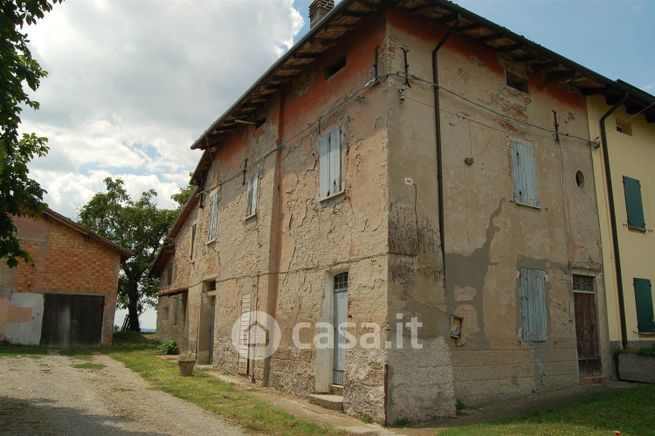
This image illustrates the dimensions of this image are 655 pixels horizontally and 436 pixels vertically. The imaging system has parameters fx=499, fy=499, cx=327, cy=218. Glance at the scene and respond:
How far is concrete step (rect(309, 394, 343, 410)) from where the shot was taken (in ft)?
26.8

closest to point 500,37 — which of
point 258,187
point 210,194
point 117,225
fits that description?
point 258,187

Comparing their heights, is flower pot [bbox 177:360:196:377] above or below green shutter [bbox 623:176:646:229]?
below

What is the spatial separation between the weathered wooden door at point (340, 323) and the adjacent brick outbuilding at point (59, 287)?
1488 cm

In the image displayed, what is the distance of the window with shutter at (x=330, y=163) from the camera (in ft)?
30.8

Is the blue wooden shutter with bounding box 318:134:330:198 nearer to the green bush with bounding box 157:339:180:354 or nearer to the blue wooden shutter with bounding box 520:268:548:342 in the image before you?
the blue wooden shutter with bounding box 520:268:548:342

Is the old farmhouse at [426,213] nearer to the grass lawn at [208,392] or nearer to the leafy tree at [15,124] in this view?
the grass lawn at [208,392]

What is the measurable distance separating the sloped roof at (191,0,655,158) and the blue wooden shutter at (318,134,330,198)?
1874 millimetres

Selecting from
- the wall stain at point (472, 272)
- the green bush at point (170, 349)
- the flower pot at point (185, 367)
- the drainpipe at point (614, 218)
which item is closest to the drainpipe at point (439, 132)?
the wall stain at point (472, 272)

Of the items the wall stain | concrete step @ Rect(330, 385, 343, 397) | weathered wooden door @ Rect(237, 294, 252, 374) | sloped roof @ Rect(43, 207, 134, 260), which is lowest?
concrete step @ Rect(330, 385, 343, 397)

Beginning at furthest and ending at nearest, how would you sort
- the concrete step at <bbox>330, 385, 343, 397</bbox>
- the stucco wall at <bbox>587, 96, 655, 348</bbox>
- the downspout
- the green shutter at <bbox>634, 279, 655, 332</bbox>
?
the green shutter at <bbox>634, 279, 655, 332</bbox>, the stucco wall at <bbox>587, 96, 655, 348</bbox>, the downspout, the concrete step at <bbox>330, 385, 343, 397</bbox>

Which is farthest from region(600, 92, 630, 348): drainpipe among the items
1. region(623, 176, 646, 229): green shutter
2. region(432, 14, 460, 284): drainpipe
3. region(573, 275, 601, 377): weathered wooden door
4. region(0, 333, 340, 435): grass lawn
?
region(0, 333, 340, 435): grass lawn

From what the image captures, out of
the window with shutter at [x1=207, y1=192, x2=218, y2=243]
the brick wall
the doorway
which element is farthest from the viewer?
the brick wall

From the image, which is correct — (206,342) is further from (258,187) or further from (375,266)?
(375,266)

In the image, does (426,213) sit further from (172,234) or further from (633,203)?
A: (172,234)
